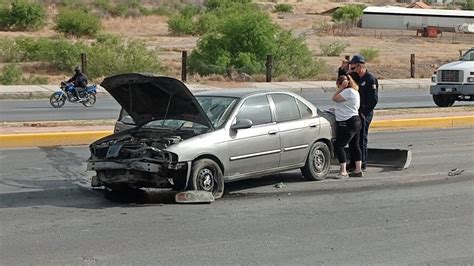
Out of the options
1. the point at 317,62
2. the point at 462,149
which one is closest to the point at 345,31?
the point at 317,62

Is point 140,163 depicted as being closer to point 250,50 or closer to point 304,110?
point 304,110

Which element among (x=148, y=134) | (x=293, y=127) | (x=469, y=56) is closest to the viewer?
(x=148, y=134)

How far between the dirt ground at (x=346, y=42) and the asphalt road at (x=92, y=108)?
7.01 meters

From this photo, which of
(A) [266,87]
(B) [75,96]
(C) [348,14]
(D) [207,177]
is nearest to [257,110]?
(D) [207,177]

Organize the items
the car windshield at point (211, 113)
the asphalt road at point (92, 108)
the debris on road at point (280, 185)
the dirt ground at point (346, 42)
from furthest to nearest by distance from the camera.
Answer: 1. the dirt ground at point (346, 42)
2. the asphalt road at point (92, 108)
3. the debris on road at point (280, 185)
4. the car windshield at point (211, 113)

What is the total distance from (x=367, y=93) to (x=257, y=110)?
224 centimetres

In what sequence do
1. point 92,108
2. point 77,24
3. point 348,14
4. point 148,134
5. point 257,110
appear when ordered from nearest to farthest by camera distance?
point 148,134, point 257,110, point 92,108, point 77,24, point 348,14

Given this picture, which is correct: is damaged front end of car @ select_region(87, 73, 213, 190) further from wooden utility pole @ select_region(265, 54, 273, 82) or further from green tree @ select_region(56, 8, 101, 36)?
green tree @ select_region(56, 8, 101, 36)

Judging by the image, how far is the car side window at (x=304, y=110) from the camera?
12.0 meters

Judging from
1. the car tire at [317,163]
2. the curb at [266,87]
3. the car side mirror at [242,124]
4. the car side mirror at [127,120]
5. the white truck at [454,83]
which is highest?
the car side mirror at [242,124]

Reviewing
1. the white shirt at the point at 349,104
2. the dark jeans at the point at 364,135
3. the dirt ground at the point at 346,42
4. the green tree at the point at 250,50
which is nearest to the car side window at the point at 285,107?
the white shirt at the point at 349,104

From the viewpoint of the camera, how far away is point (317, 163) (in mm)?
12078

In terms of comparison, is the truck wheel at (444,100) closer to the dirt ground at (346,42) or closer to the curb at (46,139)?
the dirt ground at (346,42)

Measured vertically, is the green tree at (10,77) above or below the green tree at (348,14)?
above
